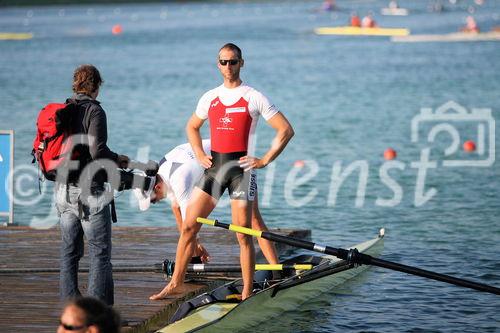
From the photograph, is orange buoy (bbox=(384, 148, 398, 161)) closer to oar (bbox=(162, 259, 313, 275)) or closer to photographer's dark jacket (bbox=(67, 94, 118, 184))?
oar (bbox=(162, 259, 313, 275))

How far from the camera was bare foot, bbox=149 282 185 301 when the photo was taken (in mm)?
10938

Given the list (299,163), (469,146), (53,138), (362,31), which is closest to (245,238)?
(53,138)

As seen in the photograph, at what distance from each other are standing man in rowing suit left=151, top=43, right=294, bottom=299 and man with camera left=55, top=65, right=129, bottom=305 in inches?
41.8

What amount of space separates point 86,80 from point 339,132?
23.3m

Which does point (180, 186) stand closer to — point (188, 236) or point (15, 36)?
point (188, 236)

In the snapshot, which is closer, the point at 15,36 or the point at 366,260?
the point at 366,260

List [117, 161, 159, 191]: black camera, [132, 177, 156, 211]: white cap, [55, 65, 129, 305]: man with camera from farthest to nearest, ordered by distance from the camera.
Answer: [132, 177, 156, 211]: white cap → [117, 161, 159, 191]: black camera → [55, 65, 129, 305]: man with camera

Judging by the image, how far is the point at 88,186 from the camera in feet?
31.6

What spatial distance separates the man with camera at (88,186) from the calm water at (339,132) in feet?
7.69

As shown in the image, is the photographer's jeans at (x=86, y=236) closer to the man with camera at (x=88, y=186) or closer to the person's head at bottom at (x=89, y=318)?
the man with camera at (x=88, y=186)

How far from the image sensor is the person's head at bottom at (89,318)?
18.3 ft

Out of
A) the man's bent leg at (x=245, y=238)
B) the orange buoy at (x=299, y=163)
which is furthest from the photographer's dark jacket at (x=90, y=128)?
the orange buoy at (x=299, y=163)

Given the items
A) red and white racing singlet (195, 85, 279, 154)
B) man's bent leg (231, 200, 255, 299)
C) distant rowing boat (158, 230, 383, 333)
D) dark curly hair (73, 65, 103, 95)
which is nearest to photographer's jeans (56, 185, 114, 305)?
distant rowing boat (158, 230, 383, 333)

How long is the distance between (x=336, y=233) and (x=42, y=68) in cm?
4366
